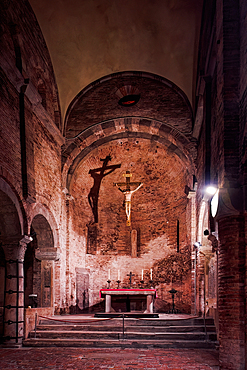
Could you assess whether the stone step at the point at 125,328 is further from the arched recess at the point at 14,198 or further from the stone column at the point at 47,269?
the arched recess at the point at 14,198

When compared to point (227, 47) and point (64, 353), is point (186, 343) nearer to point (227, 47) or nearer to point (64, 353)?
point (64, 353)

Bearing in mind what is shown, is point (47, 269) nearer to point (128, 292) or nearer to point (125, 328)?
point (128, 292)

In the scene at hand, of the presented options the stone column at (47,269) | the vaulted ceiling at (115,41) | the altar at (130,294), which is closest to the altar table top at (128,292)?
the altar at (130,294)

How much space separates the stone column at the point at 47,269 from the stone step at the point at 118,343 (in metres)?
3.09

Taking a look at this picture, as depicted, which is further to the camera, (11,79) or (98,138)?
(98,138)

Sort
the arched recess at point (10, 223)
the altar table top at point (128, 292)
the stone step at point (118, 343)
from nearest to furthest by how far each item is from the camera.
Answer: the stone step at point (118, 343), the arched recess at point (10, 223), the altar table top at point (128, 292)

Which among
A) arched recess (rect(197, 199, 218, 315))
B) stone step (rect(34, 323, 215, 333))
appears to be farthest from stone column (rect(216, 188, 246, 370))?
arched recess (rect(197, 199, 218, 315))

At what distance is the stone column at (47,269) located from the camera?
39.6 ft

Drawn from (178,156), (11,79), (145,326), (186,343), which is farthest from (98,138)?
(186,343)

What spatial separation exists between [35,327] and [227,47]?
7.92m

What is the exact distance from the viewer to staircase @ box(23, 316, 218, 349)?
8.62 meters

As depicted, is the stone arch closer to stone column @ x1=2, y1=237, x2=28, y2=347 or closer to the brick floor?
stone column @ x1=2, y1=237, x2=28, y2=347

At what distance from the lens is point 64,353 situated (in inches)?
313

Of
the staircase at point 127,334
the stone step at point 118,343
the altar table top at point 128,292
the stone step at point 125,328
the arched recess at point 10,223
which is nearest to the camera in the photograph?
the stone step at point 118,343
